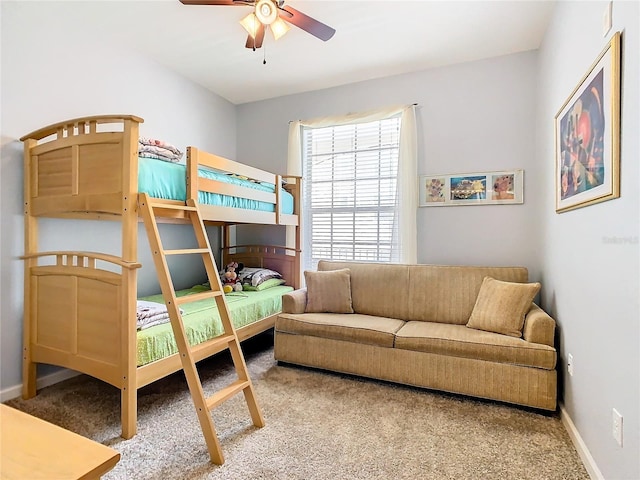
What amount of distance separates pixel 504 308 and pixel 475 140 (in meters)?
1.70

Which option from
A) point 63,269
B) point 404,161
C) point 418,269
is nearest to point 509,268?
point 418,269

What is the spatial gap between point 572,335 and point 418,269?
1358mm

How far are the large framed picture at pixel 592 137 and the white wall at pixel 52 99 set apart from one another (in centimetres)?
332

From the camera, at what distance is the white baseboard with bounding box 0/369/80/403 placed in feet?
7.89

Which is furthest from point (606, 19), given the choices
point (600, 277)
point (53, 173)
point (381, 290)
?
point (53, 173)

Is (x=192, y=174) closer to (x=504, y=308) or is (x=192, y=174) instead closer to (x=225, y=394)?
(x=225, y=394)

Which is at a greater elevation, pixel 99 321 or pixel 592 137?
→ pixel 592 137

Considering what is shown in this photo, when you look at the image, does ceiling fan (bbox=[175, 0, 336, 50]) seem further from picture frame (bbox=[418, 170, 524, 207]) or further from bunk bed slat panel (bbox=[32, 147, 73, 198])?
picture frame (bbox=[418, 170, 524, 207])

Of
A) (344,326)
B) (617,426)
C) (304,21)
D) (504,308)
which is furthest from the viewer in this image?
(344,326)

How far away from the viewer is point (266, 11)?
2.21m

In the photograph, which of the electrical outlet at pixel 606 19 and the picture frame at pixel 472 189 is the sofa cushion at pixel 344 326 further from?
the electrical outlet at pixel 606 19

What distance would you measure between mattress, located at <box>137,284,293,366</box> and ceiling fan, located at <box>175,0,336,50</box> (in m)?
2.02

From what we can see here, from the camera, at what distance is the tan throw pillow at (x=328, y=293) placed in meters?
3.23

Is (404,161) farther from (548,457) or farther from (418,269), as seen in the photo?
(548,457)
